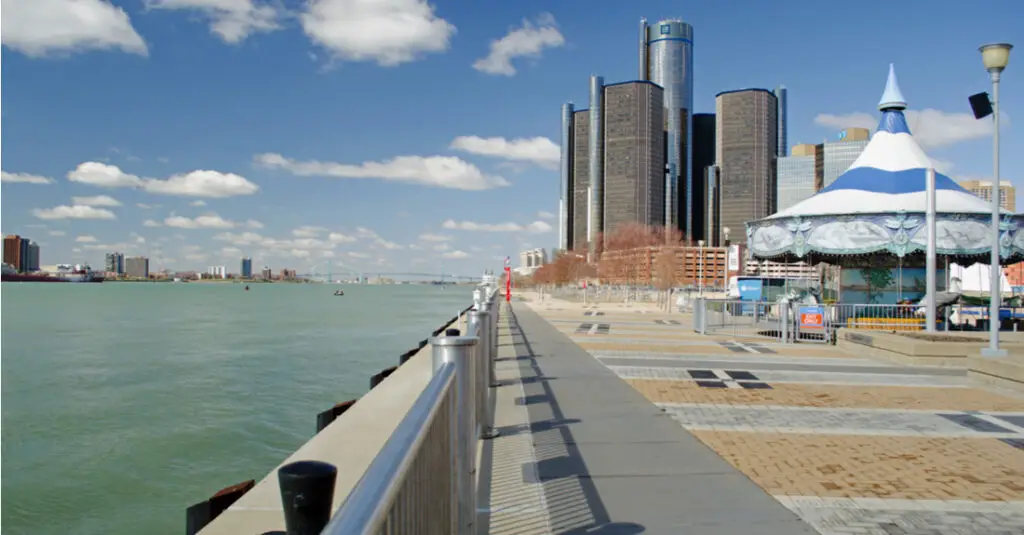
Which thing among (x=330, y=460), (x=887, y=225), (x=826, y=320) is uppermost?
(x=887, y=225)

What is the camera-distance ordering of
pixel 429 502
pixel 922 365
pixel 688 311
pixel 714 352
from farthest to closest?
1. pixel 688 311
2. pixel 714 352
3. pixel 922 365
4. pixel 429 502

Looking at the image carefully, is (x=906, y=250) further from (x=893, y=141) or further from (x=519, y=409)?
(x=519, y=409)

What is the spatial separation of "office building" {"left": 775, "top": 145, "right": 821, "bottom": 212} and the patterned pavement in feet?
539

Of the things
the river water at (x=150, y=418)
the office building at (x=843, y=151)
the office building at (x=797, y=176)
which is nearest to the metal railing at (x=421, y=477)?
the river water at (x=150, y=418)

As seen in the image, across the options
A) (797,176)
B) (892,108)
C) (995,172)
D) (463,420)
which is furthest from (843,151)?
(463,420)

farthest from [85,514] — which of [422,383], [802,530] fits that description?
[802,530]

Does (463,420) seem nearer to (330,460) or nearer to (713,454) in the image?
(713,454)

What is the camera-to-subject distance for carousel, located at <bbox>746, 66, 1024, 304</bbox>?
2294 centimetres

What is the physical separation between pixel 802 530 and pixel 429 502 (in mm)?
3421

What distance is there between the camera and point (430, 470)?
3.10 m

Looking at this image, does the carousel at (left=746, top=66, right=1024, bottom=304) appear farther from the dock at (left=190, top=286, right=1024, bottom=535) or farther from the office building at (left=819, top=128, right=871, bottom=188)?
the office building at (left=819, top=128, right=871, bottom=188)

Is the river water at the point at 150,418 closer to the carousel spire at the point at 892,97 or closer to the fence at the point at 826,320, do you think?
the fence at the point at 826,320

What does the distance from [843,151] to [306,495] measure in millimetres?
142141

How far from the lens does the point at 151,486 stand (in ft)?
41.3
